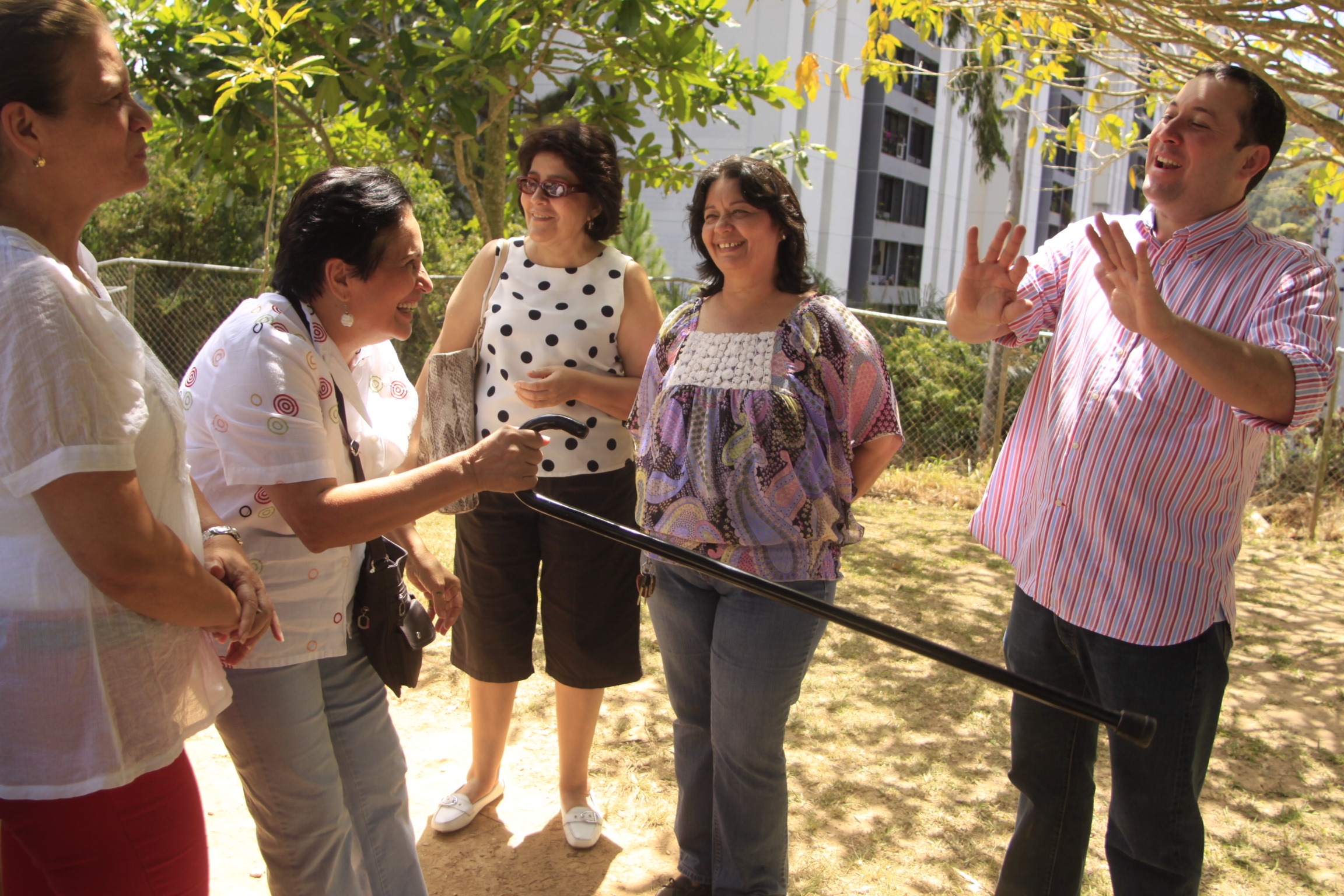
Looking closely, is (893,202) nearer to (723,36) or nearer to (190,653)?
(723,36)

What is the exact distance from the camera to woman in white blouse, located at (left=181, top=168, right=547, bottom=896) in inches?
68.5

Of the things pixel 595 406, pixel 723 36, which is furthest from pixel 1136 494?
pixel 723 36

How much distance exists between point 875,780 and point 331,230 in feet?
8.69

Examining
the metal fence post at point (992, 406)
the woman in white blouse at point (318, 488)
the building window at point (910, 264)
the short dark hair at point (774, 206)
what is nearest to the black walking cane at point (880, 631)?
the woman in white blouse at point (318, 488)

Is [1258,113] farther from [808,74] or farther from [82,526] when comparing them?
[808,74]

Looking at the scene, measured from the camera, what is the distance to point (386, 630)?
2006mm

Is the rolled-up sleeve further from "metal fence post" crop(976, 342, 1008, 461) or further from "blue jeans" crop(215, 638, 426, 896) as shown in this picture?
"metal fence post" crop(976, 342, 1008, 461)

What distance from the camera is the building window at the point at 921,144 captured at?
29.2 meters

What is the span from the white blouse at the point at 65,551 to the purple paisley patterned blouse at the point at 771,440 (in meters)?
1.17

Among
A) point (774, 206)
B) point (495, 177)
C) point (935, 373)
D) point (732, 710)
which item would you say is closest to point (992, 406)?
point (935, 373)

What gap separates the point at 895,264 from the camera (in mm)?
29531

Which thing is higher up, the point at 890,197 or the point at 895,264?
the point at 890,197

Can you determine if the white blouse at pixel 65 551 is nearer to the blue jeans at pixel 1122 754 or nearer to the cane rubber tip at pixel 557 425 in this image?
the cane rubber tip at pixel 557 425

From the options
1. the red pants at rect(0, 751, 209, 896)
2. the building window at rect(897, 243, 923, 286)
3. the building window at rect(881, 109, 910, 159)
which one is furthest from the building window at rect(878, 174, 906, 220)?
the red pants at rect(0, 751, 209, 896)
